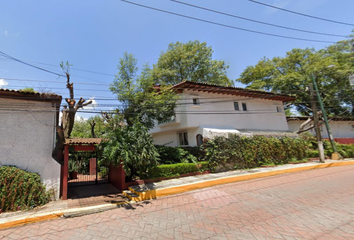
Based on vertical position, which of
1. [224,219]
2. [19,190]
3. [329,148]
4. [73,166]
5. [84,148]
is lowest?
[224,219]

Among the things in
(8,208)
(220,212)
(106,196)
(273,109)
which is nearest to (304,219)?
(220,212)

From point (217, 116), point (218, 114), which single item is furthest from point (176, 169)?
point (218, 114)

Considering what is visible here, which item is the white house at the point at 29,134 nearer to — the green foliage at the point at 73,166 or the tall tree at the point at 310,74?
the green foliage at the point at 73,166

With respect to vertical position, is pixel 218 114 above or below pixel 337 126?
above

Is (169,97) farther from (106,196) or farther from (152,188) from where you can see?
(106,196)

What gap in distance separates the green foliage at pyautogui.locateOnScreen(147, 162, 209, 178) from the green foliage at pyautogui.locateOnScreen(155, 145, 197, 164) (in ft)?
1.57

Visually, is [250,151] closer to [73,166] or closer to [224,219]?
[224,219]

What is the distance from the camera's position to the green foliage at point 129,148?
23.8 feet

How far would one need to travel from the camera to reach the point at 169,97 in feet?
38.1

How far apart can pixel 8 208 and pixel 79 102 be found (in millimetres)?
4492

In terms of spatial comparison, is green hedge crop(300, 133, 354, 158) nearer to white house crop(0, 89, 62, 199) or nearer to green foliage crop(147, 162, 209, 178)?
green foliage crop(147, 162, 209, 178)

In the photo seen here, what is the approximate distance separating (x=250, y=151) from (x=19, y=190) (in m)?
12.5

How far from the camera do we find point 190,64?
72.8ft

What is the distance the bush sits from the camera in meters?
6.03
